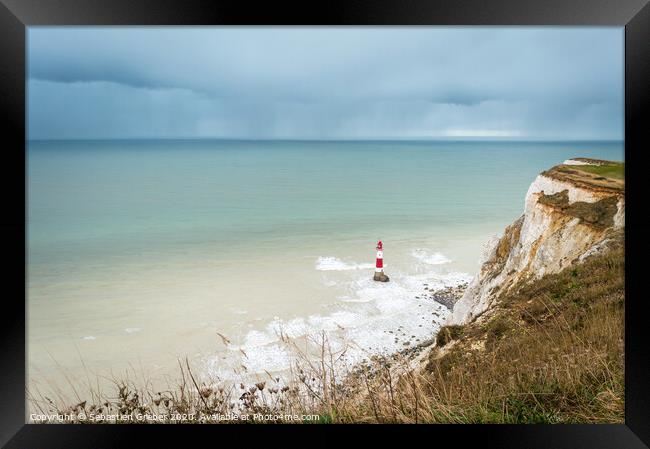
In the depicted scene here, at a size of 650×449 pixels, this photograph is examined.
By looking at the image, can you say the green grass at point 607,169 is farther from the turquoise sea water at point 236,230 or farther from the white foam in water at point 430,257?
the white foam in water at point 430,257

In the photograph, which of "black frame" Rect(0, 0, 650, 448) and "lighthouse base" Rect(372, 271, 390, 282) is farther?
"lighthouse base" Rect(372, 271, 390, 282)

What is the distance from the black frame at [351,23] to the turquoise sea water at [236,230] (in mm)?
2243

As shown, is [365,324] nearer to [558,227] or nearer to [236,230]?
[558,227]

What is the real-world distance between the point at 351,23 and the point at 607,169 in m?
3.35

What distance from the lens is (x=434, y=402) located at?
2562 mm

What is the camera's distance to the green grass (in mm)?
4516

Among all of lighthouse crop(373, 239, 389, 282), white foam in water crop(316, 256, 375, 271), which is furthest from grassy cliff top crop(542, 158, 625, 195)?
white foam in water crop(316, 256, 375, 271)

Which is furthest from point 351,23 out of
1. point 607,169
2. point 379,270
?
point 379,270

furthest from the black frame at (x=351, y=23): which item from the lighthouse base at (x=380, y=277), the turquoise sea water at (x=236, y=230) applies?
the lighthouse base at (x=380, y=277)

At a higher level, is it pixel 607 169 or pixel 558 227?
pixel 607 169

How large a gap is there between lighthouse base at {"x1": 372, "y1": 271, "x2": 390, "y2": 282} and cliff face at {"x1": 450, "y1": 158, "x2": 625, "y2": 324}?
1380 millimetres

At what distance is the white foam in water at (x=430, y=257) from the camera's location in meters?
6.71

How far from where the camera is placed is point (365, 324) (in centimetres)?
537

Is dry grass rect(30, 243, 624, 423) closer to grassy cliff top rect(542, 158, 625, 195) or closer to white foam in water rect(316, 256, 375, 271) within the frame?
grassy cliff top rect(542, 158, 625, 195)
